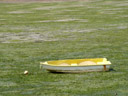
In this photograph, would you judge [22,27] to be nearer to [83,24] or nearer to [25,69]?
[83,24]

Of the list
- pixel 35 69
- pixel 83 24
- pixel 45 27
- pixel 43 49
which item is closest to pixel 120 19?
pixel 83 24

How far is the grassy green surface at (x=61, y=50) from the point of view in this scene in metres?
14.2

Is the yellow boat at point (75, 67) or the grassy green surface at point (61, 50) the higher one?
the yellow boat at point (75, 67)

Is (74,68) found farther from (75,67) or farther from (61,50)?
(61,50)

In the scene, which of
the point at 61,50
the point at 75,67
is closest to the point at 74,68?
the point at 75,67

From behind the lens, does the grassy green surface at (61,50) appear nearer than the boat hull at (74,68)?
Yes

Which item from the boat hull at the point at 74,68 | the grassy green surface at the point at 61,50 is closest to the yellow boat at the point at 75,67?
the boat hull at the point at 74,68

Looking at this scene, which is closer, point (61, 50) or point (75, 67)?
point (75, 67)

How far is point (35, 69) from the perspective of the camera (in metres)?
17.3

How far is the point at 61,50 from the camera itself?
21766 millimetres

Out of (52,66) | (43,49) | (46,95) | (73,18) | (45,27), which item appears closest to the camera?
(46,95)

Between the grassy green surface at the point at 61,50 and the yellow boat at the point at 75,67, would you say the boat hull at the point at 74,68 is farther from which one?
the grassy green surface at the point at 61,50

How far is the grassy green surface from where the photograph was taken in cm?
1422

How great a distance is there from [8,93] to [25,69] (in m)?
3.67
